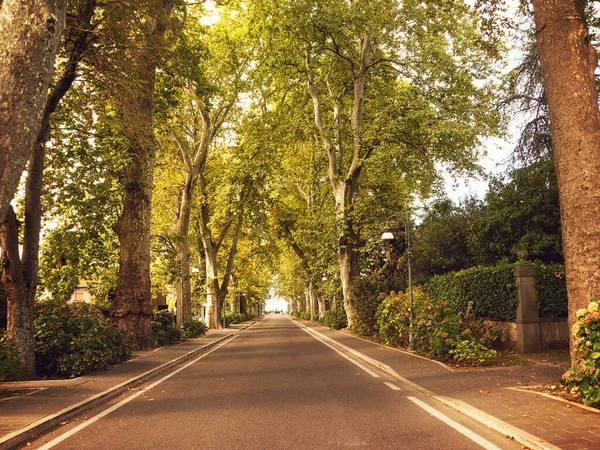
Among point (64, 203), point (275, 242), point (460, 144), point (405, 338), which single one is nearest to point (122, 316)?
point (64, 203)

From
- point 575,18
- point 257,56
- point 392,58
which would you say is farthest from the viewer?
point 257,56

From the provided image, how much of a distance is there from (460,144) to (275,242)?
26.3 meters

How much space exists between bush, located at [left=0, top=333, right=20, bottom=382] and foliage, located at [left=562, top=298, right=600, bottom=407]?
9.51 m

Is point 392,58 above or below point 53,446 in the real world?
above

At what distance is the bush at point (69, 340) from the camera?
442 inches

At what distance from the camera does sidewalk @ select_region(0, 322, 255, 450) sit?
619 cm

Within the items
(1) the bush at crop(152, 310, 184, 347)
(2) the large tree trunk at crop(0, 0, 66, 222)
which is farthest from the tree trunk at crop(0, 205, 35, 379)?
(1) the bush at crop(152, 310, 184, 347)

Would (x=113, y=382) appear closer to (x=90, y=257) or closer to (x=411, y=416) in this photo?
(x=411, y=416)

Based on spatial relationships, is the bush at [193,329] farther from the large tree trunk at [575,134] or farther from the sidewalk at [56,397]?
the large tree trunk at [575,134]

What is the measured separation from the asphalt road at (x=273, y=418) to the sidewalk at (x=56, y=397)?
0.28m

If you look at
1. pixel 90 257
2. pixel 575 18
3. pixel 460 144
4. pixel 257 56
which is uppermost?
pixel 257 56

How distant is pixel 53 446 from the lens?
18.5 ft

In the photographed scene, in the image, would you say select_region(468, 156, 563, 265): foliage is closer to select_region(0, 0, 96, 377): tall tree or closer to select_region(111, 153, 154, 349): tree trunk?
select_region(111, 153, 154, 349): tree trunk

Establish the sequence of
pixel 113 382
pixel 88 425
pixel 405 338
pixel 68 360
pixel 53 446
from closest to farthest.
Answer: pixel 53 446, pixel 88 425, pixel 113 382, pixel 68 360, pixel 405 338
